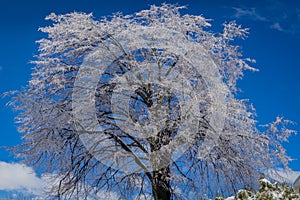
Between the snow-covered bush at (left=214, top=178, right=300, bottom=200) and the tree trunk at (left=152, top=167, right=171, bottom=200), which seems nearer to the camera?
the snow-covered bush at (left=214, top=178, right=300, bottom=200)

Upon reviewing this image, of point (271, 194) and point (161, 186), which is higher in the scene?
point (161, 186)

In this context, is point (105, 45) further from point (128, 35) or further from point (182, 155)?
point (182, 155)

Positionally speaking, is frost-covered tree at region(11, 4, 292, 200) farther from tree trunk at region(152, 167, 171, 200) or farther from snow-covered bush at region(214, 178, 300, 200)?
snow-covered bush at region(214, 178, 300, 200)

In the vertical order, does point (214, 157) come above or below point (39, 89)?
below

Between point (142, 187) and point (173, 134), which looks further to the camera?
point (142, 187)

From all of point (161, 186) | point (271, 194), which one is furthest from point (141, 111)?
point (271, 194)

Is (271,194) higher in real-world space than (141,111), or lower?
lower

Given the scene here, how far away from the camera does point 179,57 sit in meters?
12.7

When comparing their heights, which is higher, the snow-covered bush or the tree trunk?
the tree trunk

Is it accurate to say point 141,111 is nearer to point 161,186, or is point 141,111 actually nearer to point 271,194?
point 161,186

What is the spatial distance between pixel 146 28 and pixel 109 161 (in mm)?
4354

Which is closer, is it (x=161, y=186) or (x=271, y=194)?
(x=271, y=194)

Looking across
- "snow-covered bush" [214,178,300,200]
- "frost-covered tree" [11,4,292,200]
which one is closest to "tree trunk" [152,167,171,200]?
"frost-covered tree" [11,4,292,200]

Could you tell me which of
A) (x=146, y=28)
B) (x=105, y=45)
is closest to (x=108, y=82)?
(x=105, y=45)
